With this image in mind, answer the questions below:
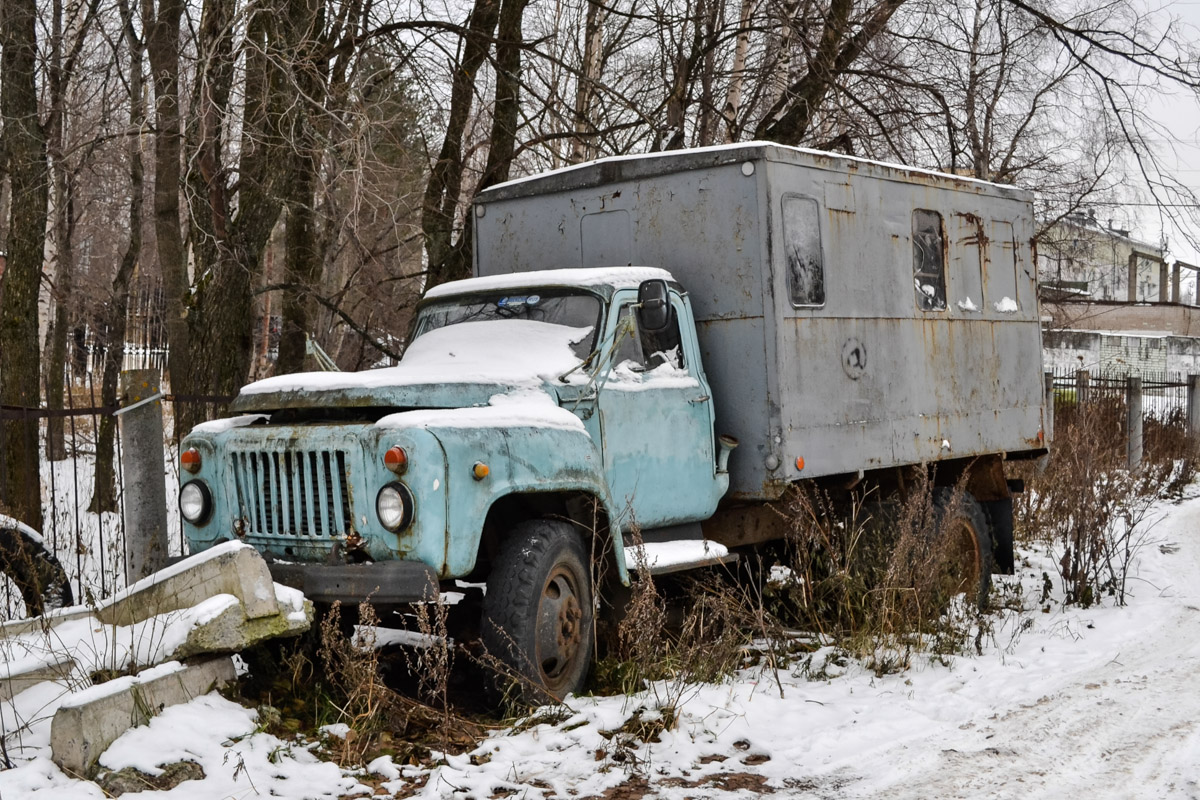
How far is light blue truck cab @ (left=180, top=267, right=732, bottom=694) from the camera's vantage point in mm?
5465

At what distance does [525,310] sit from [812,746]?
2943 mm

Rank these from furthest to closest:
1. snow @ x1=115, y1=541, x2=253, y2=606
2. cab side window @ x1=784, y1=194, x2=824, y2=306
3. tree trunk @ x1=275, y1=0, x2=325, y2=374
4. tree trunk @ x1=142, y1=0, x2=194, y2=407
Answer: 1. tree trunk @ x1=142, y1=0, x2=194, y2=407
2. tree trunk @ x1=275, y1=0, x2=325, y2=374
3. cab side window @ x1=784, y1=194, x2=824, y2=306
4. snow @ x1=115, y1=541, x2=253, y2=606

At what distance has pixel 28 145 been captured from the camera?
10.5 metres

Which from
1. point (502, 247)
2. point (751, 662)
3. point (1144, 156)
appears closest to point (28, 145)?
point (502, 247)

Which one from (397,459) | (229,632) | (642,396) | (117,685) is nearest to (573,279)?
(642,396)

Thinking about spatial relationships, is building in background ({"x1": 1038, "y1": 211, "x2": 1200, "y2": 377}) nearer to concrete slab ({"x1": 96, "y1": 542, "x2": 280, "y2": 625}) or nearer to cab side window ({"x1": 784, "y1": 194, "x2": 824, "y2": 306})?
cab side window ({"x1": 784, "y1": 194, "x2": 824, "y2": 306})

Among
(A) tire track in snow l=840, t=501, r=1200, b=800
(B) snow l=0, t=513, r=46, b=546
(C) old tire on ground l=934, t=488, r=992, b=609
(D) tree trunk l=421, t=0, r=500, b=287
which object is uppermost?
(D) tree trunk l=421, t=0, r=500, b=287

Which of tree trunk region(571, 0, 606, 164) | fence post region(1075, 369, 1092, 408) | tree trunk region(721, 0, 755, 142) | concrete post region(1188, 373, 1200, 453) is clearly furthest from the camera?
concrete post region(1188, 373, 1200, 453)

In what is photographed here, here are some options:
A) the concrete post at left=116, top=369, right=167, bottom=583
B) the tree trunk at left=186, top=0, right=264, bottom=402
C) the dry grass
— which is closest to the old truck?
the dry grass

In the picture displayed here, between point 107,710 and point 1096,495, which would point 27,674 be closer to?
point 107,710

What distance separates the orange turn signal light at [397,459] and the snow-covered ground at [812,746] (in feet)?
4.06

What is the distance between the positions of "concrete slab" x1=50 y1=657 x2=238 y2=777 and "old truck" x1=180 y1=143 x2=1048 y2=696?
682 mm

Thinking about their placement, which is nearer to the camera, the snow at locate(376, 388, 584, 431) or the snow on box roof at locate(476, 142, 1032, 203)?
the snow at locate(376, 388, 584, 431)

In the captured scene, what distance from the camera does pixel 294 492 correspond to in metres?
5.74
